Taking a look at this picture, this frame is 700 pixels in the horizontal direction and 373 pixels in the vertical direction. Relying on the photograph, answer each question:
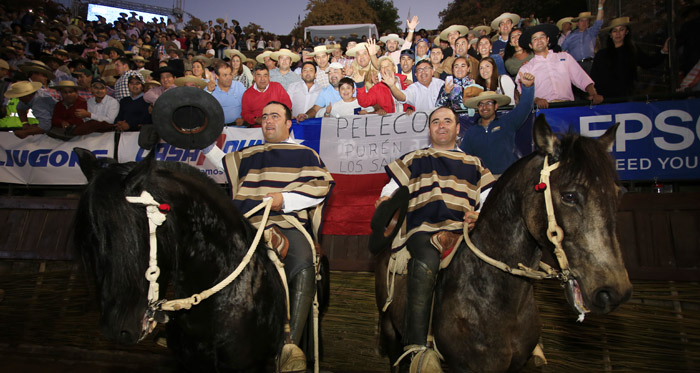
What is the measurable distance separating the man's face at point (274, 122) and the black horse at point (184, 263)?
107 centimetres

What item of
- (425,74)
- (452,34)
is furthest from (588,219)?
(452,34)

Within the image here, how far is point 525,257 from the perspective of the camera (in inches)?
109

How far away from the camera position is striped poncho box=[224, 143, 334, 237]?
144 inches

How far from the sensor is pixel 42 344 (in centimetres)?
635

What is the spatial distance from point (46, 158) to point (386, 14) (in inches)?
1486

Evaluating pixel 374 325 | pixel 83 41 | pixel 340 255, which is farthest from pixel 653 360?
pixel 83 41

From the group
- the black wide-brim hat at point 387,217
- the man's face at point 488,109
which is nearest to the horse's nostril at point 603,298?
the black wide-brim hat at point 387,217

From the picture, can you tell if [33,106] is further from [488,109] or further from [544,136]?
[544,136]

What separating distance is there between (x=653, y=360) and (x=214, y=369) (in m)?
4.43

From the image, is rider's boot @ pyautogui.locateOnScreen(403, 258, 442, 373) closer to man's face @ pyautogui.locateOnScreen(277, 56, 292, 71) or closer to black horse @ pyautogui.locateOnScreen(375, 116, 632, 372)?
black horse @ pyautogui.locateOnScreen(375, 116, 632, 372)

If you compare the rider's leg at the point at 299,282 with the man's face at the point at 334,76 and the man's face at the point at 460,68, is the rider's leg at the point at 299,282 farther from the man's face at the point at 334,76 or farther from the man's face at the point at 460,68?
the man's face at the point at 334,76

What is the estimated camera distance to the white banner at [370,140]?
6.63m

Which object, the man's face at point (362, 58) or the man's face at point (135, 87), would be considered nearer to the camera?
the man's face at point (135, 87)

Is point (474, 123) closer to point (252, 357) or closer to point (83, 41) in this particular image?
point (252, 357)
